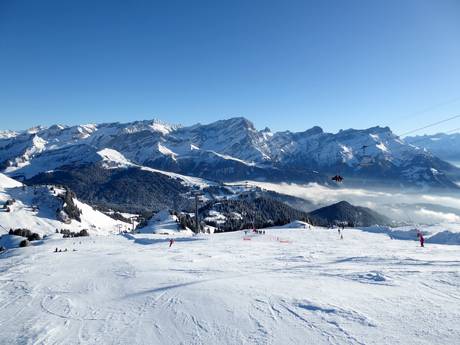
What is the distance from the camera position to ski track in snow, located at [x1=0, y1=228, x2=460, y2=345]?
12.3m

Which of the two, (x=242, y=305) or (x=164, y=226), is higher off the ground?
(x=164, y=226)

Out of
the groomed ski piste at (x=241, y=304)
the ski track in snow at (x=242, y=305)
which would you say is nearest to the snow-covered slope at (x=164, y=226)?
the groomed ski piste at (x=241, y=304)

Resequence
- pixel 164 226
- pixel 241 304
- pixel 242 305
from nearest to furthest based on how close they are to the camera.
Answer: pixel 242 305 → pixel 241 304 → pixel 164 226

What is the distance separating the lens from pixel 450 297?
14453 mm

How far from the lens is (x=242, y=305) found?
49.3 ft

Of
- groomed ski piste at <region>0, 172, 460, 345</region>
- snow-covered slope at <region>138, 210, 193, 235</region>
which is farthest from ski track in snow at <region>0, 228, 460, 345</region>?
snow-covered slope at <region>138, 210, 193, 235</region>

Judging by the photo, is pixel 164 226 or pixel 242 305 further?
pixel 164 226

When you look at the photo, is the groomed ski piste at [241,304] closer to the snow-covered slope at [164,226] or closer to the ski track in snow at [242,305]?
the ski track in snow at [242,305]

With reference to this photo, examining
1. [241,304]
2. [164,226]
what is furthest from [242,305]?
[164,226]

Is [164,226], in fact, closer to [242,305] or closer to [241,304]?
[241,304]

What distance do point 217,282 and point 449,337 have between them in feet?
34.7

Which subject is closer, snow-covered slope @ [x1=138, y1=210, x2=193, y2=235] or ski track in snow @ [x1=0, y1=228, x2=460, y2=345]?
ski track in snow @ [x1=0, y1=228, x2=460, y2=345]

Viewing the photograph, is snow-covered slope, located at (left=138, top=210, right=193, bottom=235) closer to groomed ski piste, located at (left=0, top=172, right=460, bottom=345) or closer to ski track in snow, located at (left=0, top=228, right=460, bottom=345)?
groomed ski piste, located at (left=0, top=172, right=460, bottom=345)

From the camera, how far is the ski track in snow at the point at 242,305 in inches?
484
